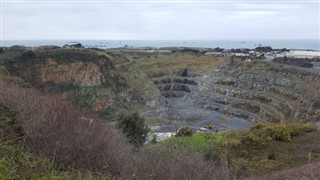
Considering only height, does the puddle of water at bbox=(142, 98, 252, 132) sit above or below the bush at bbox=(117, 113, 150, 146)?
below

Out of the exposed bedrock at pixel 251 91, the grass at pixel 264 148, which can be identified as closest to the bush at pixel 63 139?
the grass at pixel 264 148

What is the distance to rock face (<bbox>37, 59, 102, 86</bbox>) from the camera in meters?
46.3

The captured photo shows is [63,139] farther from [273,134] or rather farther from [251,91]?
[251,91]

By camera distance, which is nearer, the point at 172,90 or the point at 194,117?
the point at 194,117

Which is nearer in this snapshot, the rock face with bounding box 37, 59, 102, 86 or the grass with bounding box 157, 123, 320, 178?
the grass with bounding box 157, 123, 320, 178

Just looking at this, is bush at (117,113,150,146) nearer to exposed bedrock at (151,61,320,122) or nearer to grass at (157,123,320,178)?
grass at (157,123,320,178)

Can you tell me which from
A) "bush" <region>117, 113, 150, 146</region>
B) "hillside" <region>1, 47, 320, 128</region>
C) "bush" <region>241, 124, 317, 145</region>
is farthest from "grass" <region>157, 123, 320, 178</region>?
"hillside" <region>1, 47, 320, 128</region>

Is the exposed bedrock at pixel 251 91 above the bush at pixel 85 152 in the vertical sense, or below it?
below

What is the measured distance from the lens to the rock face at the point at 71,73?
46312 millimetres

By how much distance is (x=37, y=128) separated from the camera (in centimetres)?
1045

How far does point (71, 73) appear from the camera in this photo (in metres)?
47.8

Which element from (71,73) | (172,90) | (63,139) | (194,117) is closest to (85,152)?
(63,139)

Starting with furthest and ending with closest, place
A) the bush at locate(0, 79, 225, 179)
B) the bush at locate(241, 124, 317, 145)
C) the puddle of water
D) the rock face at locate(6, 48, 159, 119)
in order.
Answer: the rock face at locate(6, 48, 159, 119)
the puddle of water
the bush at locate(241, 124, 317, 145)
the bush at locate(0, 79, 225, 179)

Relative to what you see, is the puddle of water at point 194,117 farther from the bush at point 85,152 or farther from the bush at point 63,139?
the bush at point 85,152
